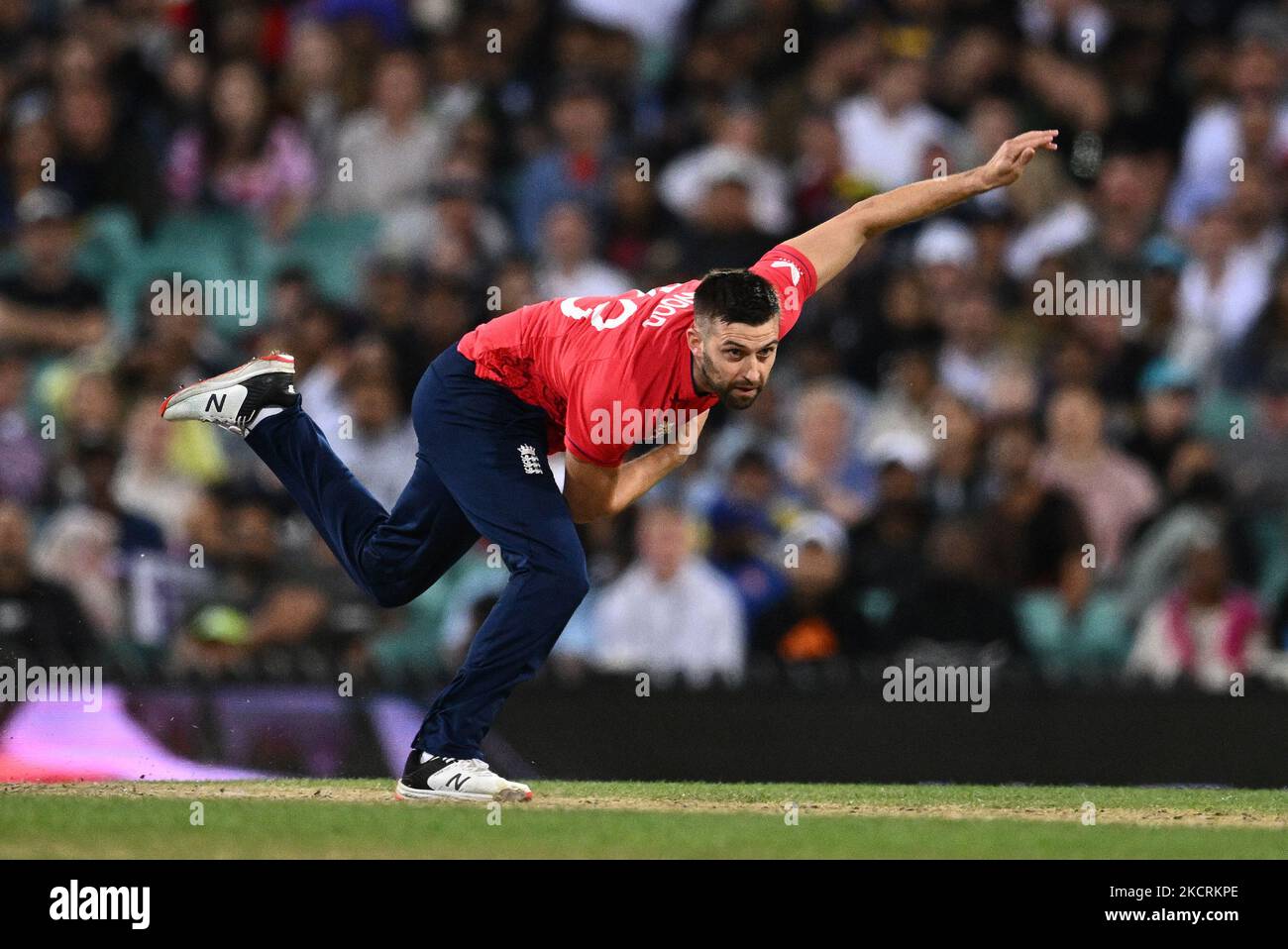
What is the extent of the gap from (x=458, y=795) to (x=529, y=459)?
3.89ft

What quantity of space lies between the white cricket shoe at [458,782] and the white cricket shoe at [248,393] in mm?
1655

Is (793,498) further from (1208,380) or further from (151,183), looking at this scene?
(151,183)

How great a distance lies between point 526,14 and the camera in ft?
46.9

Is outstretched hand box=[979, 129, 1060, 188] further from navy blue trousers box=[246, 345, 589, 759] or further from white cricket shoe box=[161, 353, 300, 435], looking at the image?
white cricket shoe box=[161, 353, 300, 435]

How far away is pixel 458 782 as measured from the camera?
7352mm

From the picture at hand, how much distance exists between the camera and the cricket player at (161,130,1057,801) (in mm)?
7094

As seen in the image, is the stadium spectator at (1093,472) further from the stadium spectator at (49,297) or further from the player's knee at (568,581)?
the stadium spectator at (49,297)

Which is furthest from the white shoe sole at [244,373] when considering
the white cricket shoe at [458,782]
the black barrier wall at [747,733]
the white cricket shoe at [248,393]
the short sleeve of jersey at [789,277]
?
the short sleeve of jersey at [789,277]

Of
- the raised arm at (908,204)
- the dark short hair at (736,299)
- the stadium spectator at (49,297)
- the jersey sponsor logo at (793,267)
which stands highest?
the stadium spectator at (49,297)

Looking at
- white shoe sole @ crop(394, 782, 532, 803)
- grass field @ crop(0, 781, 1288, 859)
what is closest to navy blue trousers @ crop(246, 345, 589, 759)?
white shoe sole @ crop(394, 782, 532, 803)

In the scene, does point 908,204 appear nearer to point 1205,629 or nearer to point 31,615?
point 1205,629

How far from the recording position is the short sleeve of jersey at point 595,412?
7043 mm

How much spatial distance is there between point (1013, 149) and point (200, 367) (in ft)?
20.0

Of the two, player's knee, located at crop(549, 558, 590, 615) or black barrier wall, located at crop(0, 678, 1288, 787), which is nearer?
player's knee, located at crop(549, 558, 590, 615)
